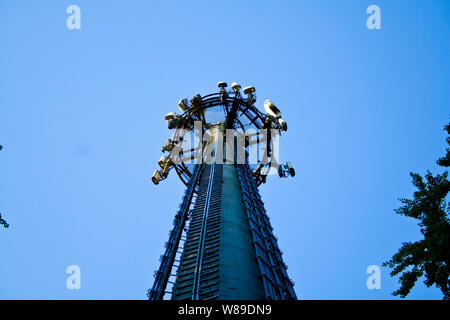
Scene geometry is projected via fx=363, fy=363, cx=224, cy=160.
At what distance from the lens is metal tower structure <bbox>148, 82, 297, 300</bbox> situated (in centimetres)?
1616

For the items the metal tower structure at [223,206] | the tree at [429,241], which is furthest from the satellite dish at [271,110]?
the tree at [429,241]

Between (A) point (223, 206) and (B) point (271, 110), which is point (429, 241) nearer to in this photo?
(A) point (223, 206)

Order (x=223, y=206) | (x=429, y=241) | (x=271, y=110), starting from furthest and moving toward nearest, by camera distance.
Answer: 1. (x=271, y=110)
2. (x=223, y=206)
3. (x=429, y=241)

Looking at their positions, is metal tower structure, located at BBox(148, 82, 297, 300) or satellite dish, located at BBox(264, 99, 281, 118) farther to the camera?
satellite dish, located at BBox(264, 99, 281, 118)

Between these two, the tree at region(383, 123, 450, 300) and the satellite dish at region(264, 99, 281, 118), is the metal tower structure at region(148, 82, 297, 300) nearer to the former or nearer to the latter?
the satellite dish at region(264, 99, 281, 118)

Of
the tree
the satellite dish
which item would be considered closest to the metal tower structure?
the satellite dish

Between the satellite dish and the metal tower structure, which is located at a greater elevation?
the satellite dish

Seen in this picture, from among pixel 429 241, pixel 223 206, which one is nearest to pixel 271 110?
pixel 223 206

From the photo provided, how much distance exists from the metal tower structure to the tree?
5031 mm

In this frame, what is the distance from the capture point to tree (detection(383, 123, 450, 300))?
14.0 meters

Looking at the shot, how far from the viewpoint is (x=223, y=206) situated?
22.5 meters

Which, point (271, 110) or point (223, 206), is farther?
point (271, 110)

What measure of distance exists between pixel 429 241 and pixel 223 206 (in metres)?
11.6

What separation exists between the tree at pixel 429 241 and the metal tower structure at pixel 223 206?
5031mm
